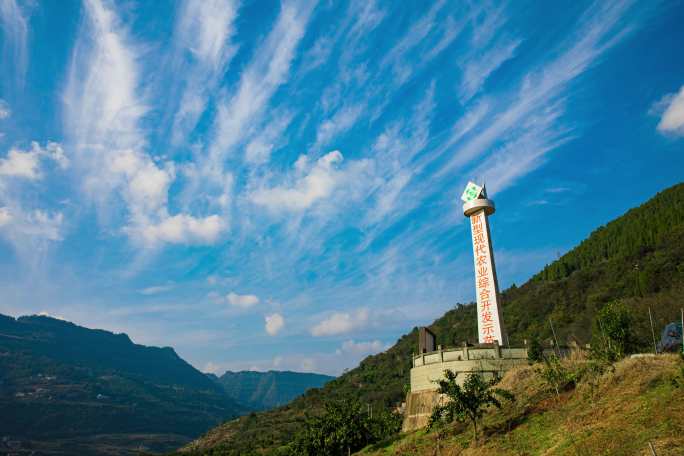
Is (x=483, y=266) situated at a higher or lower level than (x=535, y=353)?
higher

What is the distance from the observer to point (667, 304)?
59312 millimetres

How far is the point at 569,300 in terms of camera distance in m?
99.6

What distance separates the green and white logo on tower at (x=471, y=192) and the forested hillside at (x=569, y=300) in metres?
26.3

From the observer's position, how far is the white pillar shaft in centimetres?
3706

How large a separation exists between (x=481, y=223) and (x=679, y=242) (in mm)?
68044

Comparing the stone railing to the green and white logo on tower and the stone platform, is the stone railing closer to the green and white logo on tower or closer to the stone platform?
the stone platform

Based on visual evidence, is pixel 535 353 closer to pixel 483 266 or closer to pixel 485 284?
pixel 485 284

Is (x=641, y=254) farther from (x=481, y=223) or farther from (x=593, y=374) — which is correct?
(x=593, y=374)

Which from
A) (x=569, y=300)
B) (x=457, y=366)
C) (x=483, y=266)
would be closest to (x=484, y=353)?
(x=457, y=366)

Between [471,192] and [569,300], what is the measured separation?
6989 cm

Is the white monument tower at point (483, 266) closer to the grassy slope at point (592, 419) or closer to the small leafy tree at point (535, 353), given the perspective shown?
the small leafy tree at point (535, 353)

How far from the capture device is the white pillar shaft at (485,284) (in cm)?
3706

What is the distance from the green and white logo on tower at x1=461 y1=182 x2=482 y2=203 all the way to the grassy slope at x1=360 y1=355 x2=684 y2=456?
646 inches

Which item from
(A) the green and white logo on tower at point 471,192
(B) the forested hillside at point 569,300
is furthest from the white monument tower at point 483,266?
(B) the forested hillside at point 569,300
